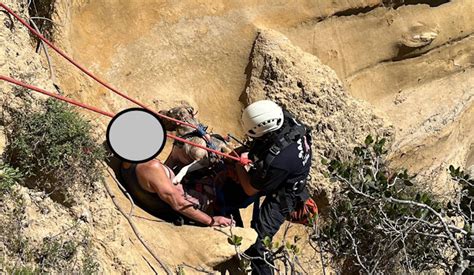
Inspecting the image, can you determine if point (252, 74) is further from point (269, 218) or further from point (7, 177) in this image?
point (7, 177)

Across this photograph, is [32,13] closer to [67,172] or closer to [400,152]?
[67,172]

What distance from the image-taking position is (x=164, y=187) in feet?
20.3

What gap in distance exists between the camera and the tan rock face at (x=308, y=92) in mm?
8523

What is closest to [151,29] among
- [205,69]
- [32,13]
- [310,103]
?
[205,69]

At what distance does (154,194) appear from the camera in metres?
6.45

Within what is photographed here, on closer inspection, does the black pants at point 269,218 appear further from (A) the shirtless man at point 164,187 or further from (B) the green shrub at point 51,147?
(B) the green shrub at point 51,147

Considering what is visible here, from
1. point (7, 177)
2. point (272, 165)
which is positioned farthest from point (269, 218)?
point (7, 177)

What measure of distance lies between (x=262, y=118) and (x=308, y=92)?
2.70 m

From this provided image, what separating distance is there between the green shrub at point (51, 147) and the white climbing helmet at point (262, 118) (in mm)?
1504

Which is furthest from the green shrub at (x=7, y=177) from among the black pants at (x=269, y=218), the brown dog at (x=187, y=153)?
the black pants at (x=269, y=218)

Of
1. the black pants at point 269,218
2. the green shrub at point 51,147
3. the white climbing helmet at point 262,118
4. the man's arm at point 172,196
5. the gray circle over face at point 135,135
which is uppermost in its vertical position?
the gray circle over face at point 135,135

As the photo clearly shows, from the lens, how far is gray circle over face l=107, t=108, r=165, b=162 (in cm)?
403

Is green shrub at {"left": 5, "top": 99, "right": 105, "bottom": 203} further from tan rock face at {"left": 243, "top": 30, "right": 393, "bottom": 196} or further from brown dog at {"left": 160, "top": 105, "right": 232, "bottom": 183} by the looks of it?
tan rock face at {"left": 243, "top": 30, "right": 393, "bottom": 196}

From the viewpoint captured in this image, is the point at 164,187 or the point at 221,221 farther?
the point at 221,221
